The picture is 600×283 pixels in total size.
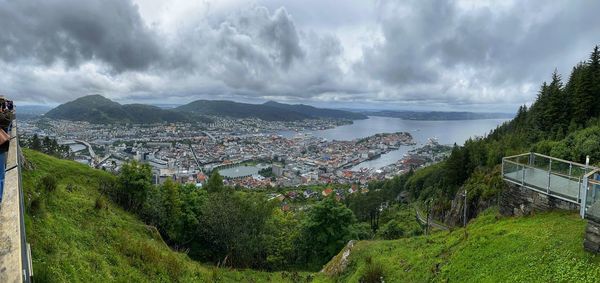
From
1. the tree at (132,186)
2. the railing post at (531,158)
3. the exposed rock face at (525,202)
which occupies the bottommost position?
the tree at (132,186)

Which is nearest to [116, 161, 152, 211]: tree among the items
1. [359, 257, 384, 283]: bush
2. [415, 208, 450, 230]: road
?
[359, 257, 384, 283]: bush

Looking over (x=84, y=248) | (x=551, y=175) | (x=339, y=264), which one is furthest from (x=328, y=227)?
(x=84, y=248)

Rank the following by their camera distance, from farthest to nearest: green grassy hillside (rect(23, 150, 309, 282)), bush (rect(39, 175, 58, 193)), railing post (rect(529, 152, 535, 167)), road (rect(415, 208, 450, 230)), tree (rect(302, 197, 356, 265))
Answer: road (rect(415, 208, 450, 230)) < tree (rect(302, 197, 356, 265)) < railing post (rect(529, 152, 535, 167)) < bush (rect(39, 175, 58, 193)) < green grassy hillside (rect(23, 150, 309, 282))

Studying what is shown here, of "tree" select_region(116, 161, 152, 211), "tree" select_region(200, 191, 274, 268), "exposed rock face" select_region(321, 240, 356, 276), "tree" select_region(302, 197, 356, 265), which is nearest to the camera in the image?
"exposed rock face" select_region(321, 240, 356, 276)

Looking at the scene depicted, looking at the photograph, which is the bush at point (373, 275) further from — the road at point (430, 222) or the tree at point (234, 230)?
the road at point (430, 222)

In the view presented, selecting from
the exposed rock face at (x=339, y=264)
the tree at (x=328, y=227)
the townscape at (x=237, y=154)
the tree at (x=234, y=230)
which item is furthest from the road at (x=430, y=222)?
the townscape at (x=237, y=154)

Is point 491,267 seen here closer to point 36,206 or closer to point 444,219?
point 36,206

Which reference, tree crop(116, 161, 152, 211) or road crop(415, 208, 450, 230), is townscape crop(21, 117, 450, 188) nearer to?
road crop(415, 208, 450, 230)
